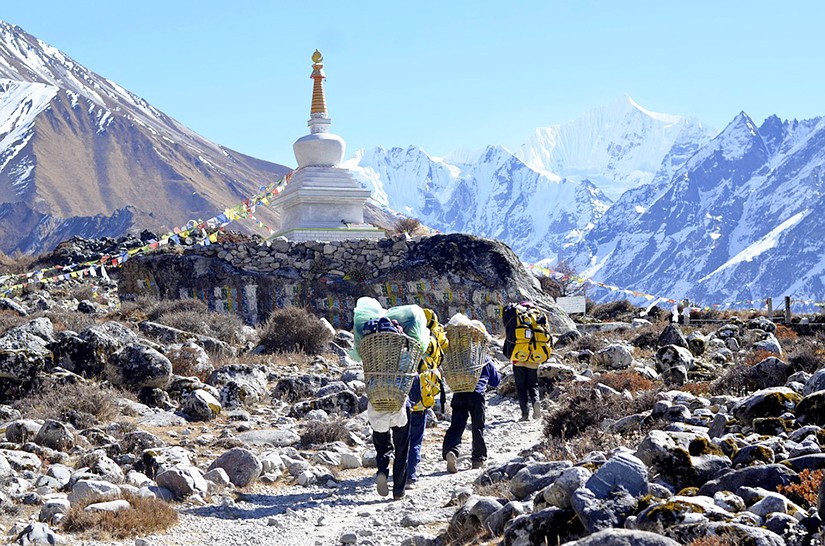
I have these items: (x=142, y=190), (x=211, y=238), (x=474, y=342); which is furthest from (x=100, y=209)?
(x=474, y=342)

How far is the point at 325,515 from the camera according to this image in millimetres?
8219

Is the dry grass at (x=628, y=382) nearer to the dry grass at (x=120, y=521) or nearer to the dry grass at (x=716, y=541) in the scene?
the dry grass at (x=120, y=521)

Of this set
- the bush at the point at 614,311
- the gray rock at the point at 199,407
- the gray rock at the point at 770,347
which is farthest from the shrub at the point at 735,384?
the bush at the point at 614,311

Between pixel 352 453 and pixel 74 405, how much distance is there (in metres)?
2.90

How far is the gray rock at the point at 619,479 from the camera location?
5.78 meters

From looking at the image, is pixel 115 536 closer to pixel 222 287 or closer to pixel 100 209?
pixel 222 287

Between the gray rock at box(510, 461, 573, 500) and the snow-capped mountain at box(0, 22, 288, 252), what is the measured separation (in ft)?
406

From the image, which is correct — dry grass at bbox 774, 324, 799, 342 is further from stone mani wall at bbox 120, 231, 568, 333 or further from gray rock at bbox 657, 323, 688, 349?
stone mani wall at bbox 120, 231, 568, 333

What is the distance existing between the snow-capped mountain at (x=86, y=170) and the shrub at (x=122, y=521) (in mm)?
123017

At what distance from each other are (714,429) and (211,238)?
24.7 metres

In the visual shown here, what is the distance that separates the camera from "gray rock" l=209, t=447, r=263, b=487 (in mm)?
9188

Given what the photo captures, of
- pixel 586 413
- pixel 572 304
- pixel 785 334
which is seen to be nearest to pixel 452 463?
pixel 586 413

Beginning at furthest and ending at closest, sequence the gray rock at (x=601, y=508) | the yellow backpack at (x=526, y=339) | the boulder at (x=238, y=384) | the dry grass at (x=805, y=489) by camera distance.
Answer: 1. the boulder at (x=238, y=384)
2. the yellow backpack at (x=526, y=339)
3. the dry grass at (x=805, y=489)
4. the gray rock at (x=601, y=508)

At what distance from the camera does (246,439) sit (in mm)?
11047
